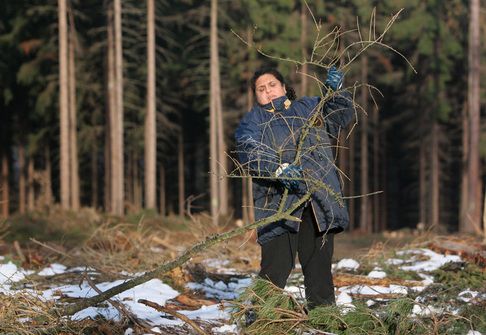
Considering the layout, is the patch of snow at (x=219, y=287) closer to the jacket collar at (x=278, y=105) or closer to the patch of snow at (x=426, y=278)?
the patch of snow at (x=426, y=278)

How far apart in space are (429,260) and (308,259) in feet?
12.5

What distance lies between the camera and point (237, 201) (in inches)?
1512

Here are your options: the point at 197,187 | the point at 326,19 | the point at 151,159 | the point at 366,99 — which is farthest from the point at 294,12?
the point at 197,187

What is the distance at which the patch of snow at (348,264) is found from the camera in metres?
7.69

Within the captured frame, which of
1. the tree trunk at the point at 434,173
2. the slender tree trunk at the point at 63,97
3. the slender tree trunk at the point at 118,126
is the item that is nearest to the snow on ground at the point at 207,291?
the slender tree trunk at the point at 63,97

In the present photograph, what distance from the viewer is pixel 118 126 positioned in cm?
2308

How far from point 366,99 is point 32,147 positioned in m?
15.4

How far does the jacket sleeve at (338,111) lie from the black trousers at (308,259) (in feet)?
2.02

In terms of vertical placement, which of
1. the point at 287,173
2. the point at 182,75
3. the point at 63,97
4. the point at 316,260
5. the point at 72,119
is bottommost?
the point at 316,260

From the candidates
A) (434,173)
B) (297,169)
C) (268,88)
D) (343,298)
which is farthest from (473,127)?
(297,169)

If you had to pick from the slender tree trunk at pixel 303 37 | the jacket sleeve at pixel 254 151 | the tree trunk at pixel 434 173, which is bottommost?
the tree trunk at pixel 434 173

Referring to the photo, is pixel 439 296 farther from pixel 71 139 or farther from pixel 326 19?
pixel 326 19

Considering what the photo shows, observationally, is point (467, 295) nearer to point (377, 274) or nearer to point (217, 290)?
point (377, 274)

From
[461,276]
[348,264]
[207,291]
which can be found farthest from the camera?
[348,264]
